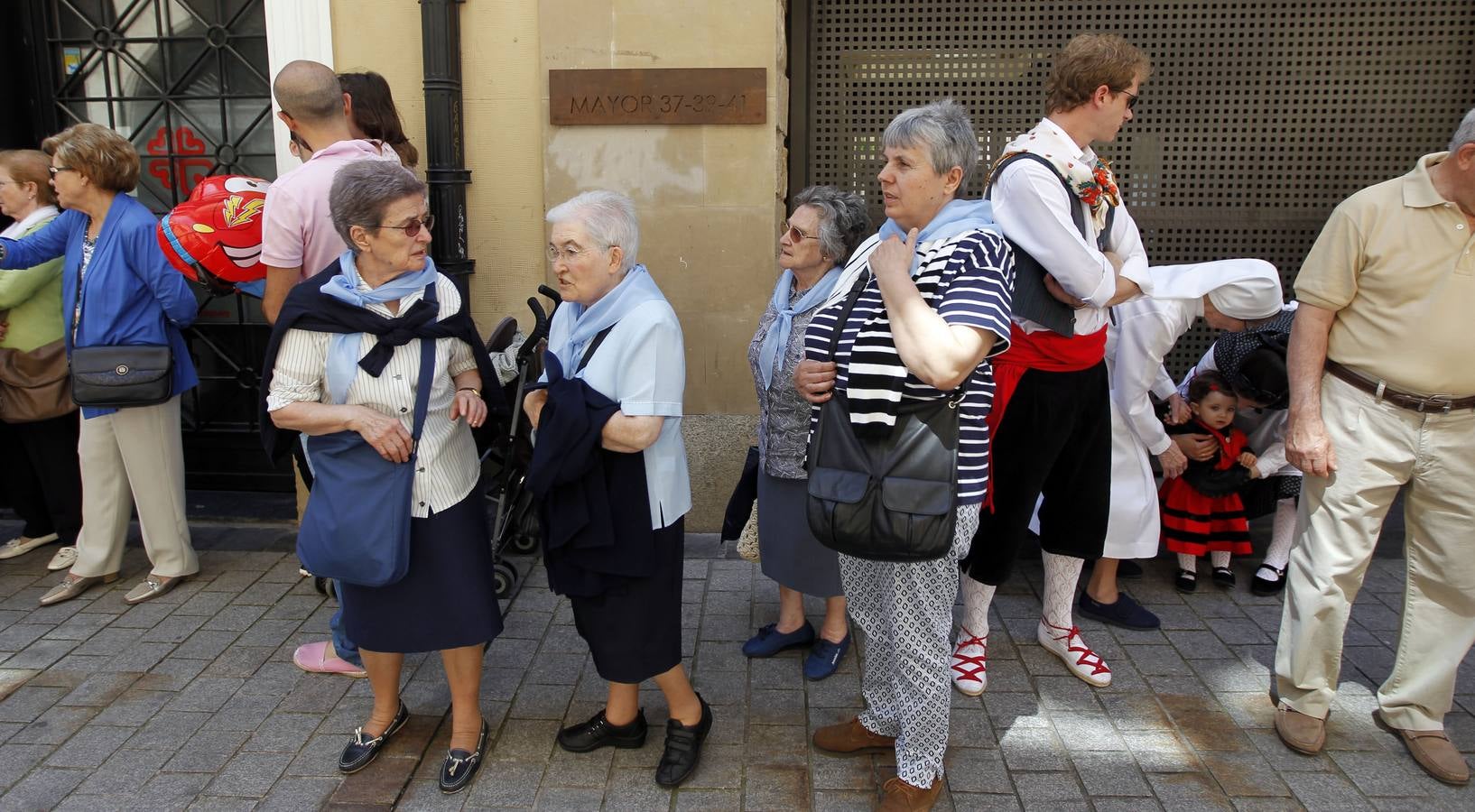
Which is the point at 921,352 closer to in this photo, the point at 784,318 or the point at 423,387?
the point at 784,318

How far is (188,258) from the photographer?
3.91 metres

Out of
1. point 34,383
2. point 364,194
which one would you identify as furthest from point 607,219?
point 34,383

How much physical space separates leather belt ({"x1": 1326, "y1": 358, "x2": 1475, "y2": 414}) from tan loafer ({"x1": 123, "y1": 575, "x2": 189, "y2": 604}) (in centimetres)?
483

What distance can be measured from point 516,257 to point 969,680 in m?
2.95

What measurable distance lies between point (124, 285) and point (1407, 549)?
500 cm

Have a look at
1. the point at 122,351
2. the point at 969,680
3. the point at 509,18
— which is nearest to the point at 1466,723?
the point at 969,680

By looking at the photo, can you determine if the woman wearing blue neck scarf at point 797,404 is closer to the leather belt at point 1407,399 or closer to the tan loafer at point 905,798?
the tan loafer at point 905,798

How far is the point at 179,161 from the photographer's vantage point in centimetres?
553

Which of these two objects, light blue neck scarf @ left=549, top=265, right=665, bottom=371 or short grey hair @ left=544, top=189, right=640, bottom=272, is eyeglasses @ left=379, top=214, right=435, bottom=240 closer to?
short grey hair @ left=544, top=189, right=640, bottom=272

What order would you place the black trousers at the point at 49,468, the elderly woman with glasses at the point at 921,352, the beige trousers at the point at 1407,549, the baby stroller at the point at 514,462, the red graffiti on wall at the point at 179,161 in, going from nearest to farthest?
the elderly woman with glasses at the point at 921,352 → the beige trousers at the point at 1407,549 → the baby stroller at the point at 514,462 → the black trousers at the point at 49,468 → the red graffiti on wall at the point at 179,161

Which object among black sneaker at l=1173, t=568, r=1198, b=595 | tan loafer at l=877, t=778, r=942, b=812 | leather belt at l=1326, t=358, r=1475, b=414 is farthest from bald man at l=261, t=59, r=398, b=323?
black sneaker at l=1173, t=568, r=1198, b=595

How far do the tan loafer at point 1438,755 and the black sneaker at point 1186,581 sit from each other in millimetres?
1235

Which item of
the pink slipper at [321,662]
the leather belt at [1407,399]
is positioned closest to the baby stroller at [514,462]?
the pink slipper at [321,662]

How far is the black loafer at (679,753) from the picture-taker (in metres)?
3.15
